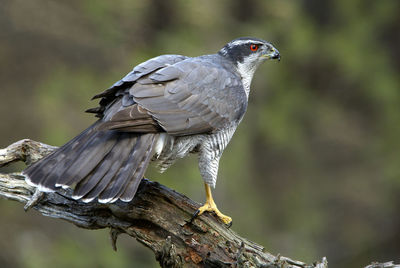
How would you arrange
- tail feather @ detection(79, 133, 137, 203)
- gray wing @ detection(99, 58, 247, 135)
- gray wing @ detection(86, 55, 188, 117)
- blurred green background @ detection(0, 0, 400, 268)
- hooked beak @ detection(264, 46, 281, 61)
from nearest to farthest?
tail feather @ detection(79, 133, 137, 203), gray wing @ detection(99, 58, 247, 135), gray wing @ detection(86, 55, 188, 117), hooked beak @ detection(264, 46, 281, 61), blurred green background @ detection(0, 0, 400, 268)

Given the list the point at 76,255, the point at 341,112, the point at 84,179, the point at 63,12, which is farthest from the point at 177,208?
the point at 341,112

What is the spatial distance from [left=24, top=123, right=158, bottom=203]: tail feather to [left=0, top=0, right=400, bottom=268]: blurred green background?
2.69 metres

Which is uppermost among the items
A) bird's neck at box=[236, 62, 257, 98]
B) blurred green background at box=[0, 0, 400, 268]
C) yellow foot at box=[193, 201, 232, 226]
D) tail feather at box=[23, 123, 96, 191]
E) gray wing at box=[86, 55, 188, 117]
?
blurred green background at box=[0, 0, 400, 268]

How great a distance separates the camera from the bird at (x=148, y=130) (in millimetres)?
3416

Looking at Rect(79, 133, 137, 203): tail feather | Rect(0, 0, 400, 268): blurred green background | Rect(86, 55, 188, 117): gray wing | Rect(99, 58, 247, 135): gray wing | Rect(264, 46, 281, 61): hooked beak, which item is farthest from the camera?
Rect(0, 0, 400, 268): blurred green background

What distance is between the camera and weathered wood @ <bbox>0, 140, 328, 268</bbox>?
11.9 feet

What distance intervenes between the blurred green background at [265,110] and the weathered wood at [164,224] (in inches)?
92.8

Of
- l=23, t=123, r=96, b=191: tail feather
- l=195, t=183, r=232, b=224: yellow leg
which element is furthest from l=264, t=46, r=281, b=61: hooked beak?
l=23, t=123, r=96, b=191: tail feather

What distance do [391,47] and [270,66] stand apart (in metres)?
1.84

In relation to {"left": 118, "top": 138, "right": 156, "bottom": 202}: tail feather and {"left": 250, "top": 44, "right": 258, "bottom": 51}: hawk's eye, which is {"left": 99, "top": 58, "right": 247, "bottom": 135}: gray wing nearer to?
{"left": 118, "top": 138, "right": 156, "bottom": 202}: tail feather

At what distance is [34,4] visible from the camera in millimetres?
7242

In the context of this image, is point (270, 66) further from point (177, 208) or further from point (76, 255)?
point (177, 208)

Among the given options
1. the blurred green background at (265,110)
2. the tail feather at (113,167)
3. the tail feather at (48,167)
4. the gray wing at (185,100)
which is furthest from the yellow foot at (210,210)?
the blurred green background at (265,110)

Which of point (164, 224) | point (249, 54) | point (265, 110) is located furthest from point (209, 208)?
point (265, 110)
